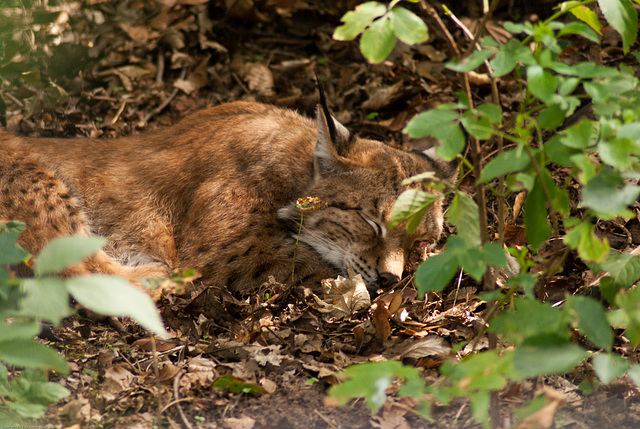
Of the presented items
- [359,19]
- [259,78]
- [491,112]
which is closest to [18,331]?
[359,19]

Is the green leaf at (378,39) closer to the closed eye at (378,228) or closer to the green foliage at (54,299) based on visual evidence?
the green foliage at (54,299)

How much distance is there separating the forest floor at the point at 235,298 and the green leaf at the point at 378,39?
43.1 inches

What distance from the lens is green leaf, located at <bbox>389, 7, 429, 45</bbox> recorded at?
1883 millimetres

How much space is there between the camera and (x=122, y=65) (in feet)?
19.5

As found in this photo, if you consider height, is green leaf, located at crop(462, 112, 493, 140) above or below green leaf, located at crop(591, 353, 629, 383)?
above

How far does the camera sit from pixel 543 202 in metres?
2.11

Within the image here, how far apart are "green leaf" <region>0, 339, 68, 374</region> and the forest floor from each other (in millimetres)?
734

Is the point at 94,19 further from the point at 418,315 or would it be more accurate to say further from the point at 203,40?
the point at 418,315

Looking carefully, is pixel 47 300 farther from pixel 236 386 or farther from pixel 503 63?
pixel 503 63

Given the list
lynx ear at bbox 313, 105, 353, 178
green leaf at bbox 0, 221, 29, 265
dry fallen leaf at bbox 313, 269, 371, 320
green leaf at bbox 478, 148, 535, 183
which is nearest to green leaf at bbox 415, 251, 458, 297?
green leaf at bbox 478, 148, 535, 183

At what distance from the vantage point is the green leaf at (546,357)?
1.59m

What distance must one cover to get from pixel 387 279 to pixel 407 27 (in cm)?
197

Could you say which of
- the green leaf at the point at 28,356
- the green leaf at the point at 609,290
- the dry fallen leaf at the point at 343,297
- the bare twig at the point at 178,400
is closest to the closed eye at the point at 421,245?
the dry fallen leaf at the point at 343,297

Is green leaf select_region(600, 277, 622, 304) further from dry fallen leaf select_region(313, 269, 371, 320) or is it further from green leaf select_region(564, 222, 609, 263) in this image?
dry fallen leaf select_region(313, 269, 371, 320)
